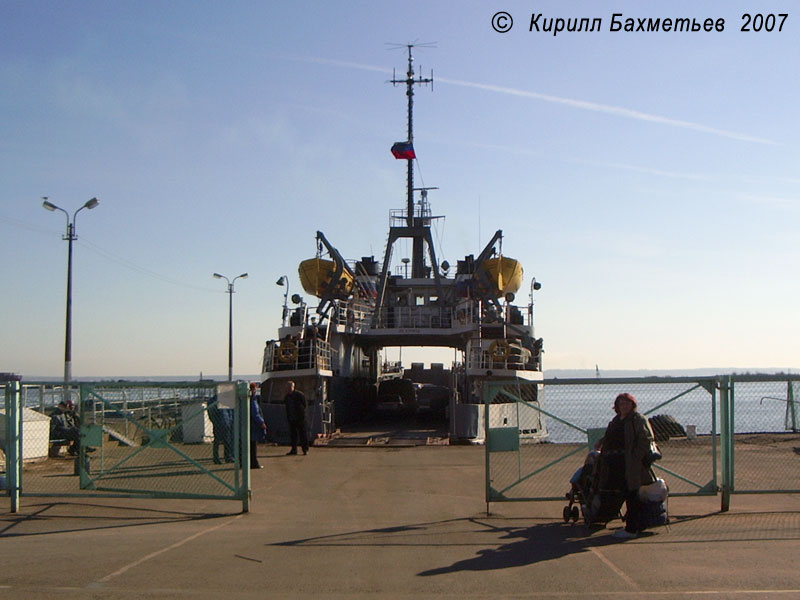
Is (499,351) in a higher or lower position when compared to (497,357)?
higher

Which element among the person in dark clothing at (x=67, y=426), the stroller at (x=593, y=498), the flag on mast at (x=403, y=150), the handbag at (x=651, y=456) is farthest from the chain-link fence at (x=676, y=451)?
the flag on mast at (x=403, y=150)

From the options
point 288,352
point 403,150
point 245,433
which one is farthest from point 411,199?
point 245,433

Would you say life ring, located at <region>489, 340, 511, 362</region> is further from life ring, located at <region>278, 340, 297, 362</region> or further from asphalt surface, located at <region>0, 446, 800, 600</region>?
asphalt surface, located at <region>0, 446, 800, 600</region>

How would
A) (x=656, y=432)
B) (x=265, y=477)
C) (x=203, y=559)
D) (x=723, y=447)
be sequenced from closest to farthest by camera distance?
(x=203, y=559) → (x=723, y=447) → (x=265, y=477) → (x=656, y=432)

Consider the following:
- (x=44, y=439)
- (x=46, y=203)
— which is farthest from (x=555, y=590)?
(x=46, y=203)

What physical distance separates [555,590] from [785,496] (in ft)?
20.6

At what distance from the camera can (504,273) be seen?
29.0 meters

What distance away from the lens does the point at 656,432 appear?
23469 mm

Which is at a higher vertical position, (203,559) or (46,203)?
(46,203)

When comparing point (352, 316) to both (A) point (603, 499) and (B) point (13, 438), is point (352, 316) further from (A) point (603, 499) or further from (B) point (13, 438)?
(A) point (603, 499)

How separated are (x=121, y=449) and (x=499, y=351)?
1003 centimetres

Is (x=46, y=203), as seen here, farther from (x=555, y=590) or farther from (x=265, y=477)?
(x=555, y=590)

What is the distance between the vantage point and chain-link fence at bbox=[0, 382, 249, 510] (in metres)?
9.66

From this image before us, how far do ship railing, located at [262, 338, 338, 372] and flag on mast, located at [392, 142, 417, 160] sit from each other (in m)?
11.0
